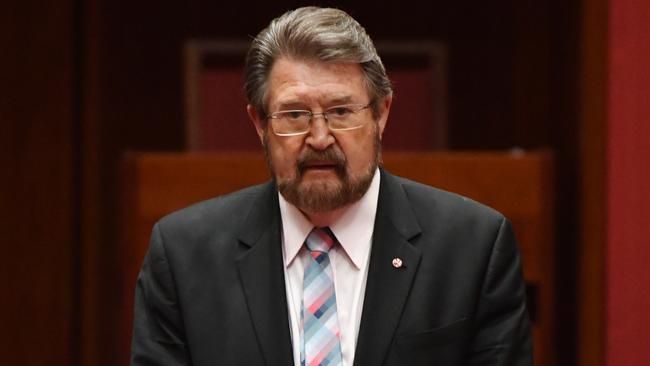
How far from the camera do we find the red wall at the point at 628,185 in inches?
82.4

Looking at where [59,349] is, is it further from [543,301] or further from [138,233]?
[543,301]

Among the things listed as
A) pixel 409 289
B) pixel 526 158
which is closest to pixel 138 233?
pixel 526 158

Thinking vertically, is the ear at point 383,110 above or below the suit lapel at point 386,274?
above

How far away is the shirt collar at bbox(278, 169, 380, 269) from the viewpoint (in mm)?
1411

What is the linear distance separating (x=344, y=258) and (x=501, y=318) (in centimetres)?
20

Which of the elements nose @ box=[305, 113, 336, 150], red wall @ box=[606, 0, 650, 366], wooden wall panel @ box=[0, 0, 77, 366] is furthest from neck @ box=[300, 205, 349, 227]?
wooden wall panel @ box=[0, 0, 77, 366]

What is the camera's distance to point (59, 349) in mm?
2613

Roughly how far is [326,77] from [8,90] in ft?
4.58

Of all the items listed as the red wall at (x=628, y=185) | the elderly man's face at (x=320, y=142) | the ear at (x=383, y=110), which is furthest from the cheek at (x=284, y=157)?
the red wall at (x=628, y=185)

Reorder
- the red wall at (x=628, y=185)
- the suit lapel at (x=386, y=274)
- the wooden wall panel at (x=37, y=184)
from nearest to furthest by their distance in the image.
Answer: the suit lapel at (x=386, y=274) < the red wall at (x=628, y=185) < the wooden wall panel at (x=37, y=184)

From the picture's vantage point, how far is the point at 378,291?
4.47ft

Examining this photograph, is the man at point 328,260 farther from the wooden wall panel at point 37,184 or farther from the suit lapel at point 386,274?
the wooden wall panel at point 37,184

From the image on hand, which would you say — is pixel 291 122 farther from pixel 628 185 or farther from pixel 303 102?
pixel 628 185

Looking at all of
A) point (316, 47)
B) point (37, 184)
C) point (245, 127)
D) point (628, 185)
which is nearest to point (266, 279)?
point (316, 47)
